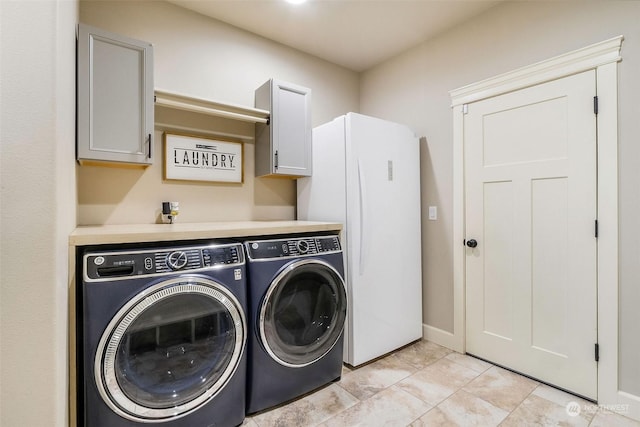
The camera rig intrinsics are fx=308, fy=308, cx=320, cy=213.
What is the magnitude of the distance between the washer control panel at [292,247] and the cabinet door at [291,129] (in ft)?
2.23

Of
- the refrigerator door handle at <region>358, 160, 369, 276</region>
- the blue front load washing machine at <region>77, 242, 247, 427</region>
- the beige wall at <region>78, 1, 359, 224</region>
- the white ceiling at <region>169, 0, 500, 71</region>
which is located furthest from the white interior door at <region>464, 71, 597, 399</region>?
the blue front load washing machine at <region>77, 242, 247, 427</region>

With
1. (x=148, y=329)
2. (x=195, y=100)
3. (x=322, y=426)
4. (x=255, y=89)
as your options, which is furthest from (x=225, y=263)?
(x=255, y=89)

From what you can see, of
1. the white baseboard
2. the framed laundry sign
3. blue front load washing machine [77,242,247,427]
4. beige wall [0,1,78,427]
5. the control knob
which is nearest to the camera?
beige wall [0,1,78,427]

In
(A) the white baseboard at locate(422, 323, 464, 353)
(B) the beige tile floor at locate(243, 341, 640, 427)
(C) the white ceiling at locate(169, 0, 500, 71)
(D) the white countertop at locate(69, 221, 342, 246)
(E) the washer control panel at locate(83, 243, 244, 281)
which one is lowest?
(B) the beige tile floor at locate(243, 341, 640, 427)

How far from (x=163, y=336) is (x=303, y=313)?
798mm

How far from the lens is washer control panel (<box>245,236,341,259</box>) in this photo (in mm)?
1753

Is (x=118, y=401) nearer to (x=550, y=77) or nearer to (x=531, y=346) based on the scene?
(x=531, y=346)

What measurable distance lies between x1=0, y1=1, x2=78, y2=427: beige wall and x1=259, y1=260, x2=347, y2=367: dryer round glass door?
913 mm

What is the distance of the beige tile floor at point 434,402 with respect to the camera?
1.69 meters

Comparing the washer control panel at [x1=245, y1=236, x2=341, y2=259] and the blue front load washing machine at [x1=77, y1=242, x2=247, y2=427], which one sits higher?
the washer control panel at [x1=245, y1=236, x2=341, y2=259]

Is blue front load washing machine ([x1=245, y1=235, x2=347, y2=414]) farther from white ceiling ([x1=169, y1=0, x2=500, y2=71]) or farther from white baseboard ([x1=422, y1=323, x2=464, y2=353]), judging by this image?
white ceiling ([x1=169, y1=0, x2=500, y2=71])

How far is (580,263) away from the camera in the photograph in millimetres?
1903

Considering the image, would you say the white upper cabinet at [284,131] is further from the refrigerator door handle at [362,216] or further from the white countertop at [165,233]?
the white countertop at [165,233]

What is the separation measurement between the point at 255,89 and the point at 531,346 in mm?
2860
